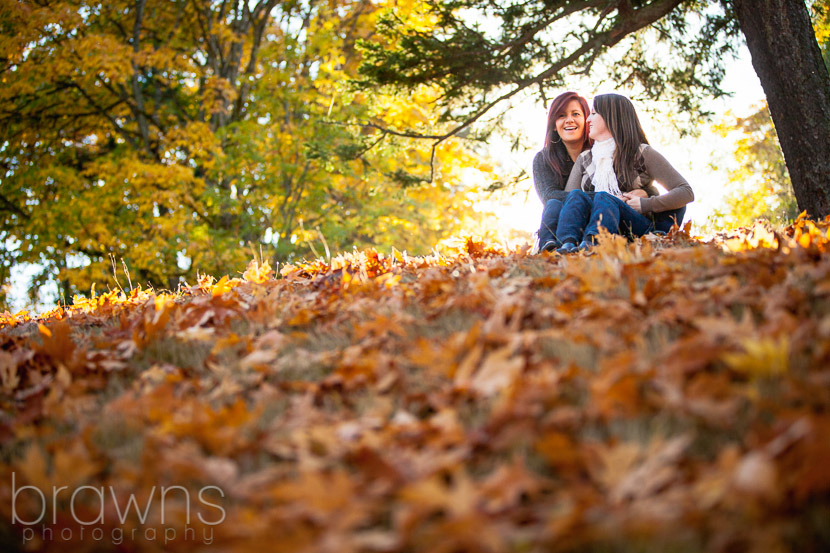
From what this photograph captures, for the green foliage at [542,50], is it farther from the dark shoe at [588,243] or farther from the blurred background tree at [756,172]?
the blurred background tree at [756,172]

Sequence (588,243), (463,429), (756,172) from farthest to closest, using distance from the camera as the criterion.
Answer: (756,172), (588,243), (463,429)

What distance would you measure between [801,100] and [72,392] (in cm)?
506

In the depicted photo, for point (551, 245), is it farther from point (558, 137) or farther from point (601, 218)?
point (558, 137)

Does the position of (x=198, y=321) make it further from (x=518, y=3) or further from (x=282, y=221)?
(x=282, y=221)

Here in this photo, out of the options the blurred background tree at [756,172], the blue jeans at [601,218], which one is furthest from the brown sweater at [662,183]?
A: the blurred background tree at [756,172]

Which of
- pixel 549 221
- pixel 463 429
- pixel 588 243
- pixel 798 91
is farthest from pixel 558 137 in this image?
pixel 463 429

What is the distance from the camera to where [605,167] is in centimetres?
426

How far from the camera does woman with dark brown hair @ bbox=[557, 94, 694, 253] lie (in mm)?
3832

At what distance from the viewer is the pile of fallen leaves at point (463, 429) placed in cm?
90

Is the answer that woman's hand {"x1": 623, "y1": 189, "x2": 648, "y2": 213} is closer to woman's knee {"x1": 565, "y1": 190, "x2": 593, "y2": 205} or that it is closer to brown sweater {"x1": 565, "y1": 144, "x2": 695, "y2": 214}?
brown sweater {"x1": 565, "y1": 144, "x2": 695, "y2": 214}

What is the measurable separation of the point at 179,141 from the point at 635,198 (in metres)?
8.10

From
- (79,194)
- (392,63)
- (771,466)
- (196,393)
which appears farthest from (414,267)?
(79,194)

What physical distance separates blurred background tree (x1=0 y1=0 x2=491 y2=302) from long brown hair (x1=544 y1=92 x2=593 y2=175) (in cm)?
318

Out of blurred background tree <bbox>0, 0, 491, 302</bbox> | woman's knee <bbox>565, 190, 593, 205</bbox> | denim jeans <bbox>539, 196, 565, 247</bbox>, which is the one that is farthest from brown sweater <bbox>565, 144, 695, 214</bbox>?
blurred background tree <bbox>0, 0, 491, 302</bbox>
